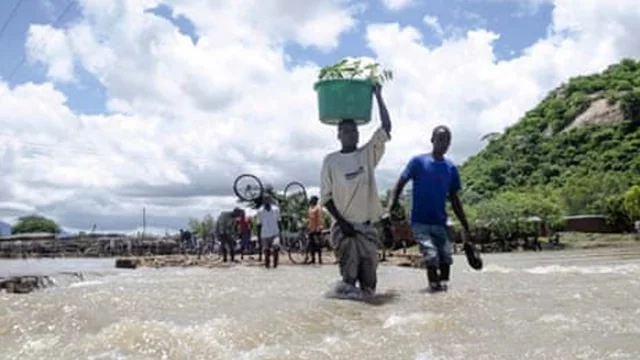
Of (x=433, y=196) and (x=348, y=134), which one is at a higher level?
(x=348, y=134)

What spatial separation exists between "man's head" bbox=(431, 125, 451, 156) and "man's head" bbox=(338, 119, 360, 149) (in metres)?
0.81

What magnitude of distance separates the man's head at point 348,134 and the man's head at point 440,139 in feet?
2.66

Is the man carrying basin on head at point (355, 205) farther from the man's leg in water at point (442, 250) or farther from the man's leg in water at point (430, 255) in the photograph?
the man's leg in water at point (442, 250)

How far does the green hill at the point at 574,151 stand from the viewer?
55.4 m

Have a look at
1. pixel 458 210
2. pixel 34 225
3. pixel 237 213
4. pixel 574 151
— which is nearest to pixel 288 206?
pixel 237 213

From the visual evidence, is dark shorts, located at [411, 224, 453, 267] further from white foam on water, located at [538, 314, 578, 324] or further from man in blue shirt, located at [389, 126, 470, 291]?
white foam on water, located at [538, 314, 578, 324]

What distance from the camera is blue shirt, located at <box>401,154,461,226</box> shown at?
23.7 ft

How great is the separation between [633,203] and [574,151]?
39.7 meters

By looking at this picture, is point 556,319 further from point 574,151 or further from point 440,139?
point 574,151

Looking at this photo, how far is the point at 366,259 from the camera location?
6703 mm

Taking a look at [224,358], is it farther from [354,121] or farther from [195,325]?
[354,121]

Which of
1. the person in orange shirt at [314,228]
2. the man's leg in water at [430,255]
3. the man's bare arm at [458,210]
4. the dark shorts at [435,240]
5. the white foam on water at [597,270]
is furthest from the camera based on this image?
the person in orange shirt at [314,228]

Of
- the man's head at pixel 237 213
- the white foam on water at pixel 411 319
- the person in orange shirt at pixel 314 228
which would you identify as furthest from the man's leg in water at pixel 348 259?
the man's head at pixel 237 213

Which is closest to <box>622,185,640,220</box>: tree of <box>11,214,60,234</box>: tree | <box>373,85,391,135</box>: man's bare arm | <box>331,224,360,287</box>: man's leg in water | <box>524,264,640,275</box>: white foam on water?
<box>524,264,640,275</box>: white foam on water
